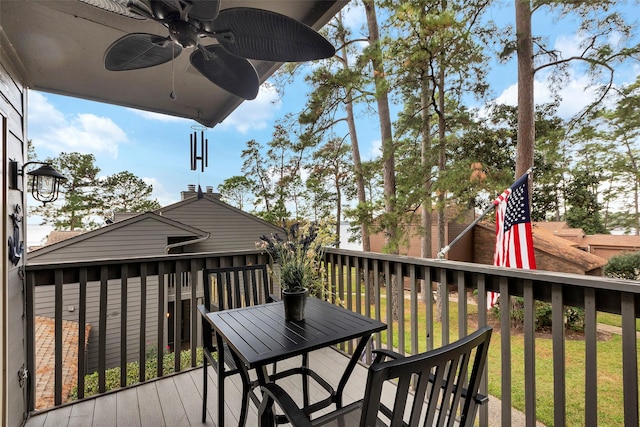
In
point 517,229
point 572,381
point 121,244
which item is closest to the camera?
point 517,229

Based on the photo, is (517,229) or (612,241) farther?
(612,241)

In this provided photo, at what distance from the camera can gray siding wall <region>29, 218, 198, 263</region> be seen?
7.16 meters

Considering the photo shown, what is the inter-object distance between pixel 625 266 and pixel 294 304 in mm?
11363

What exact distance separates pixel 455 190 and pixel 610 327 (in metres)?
6.79

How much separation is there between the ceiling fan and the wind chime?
4.29 feet

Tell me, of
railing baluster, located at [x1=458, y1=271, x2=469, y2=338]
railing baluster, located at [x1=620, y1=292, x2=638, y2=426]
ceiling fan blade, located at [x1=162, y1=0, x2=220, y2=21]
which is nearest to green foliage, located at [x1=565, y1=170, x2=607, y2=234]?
railing baluster, located at [x1=458, y1=271, x2=469, y2=338]

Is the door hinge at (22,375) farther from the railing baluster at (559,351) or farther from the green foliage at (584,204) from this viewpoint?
the green foliage at (584,204)

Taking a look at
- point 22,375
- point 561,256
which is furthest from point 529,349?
point 561,256

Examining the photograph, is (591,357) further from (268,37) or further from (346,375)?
(268,37)

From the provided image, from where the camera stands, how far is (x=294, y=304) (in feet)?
5.84

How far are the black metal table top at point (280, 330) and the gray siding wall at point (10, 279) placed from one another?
115 cm

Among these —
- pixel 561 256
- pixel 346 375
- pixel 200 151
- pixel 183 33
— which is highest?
pixel 183 33

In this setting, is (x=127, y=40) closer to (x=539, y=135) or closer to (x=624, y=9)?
(x=624, y=9)

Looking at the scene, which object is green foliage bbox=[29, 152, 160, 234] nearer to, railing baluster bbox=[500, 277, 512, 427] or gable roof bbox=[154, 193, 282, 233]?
gable roof bbox=[154, 193, 282, 233]
